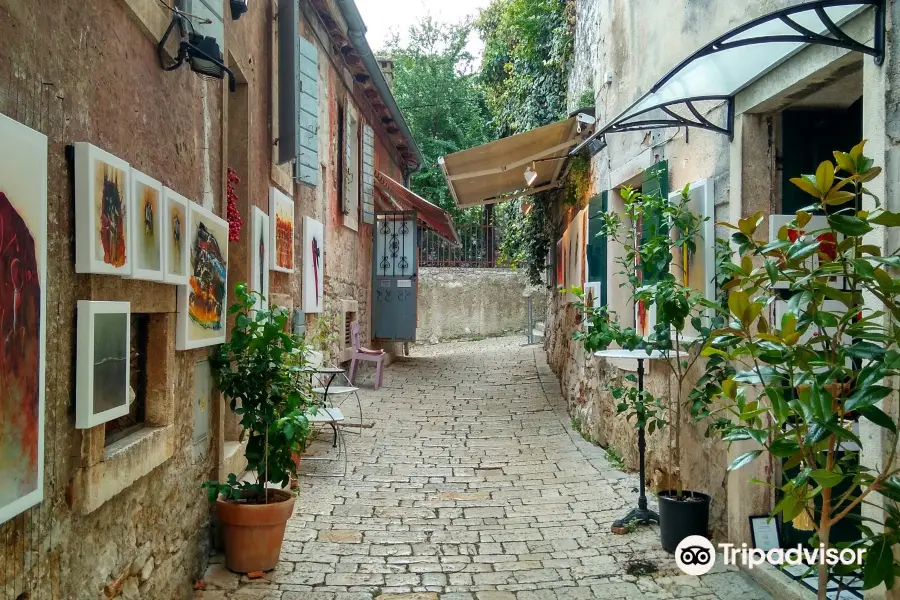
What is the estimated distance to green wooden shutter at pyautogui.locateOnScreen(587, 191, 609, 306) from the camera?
21.0 ft

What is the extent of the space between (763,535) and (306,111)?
4.55 meters

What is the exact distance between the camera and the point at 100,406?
2.42 meters

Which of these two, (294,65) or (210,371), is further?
(294,65)

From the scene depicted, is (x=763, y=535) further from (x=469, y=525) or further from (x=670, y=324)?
(x=469, y=525)

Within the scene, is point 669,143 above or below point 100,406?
above

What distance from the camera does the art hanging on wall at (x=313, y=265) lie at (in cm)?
684

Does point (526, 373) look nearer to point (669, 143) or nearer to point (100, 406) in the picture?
point (669, 143)

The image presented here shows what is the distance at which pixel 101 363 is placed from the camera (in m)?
2.44

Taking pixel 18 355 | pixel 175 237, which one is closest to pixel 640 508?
pixel 175 237

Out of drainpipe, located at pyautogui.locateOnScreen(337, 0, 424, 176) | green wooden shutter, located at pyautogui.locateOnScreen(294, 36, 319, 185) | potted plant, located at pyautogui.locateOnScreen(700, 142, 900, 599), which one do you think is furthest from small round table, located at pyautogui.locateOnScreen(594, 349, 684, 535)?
drainpipe, located at pyautogui.locateOnScreen(337, 0, 424, 176)

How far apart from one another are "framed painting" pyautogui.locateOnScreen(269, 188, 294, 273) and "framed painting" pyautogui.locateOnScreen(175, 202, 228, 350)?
1579 millimetres

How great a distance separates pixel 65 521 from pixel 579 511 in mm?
3553

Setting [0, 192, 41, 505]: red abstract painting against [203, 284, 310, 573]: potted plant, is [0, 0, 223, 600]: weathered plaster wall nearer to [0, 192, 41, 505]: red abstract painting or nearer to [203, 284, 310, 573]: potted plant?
[0, 192, 41, 505]: red abstract painting

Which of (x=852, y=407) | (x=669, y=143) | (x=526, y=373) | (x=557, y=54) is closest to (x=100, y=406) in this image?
(x=852, y=407)
